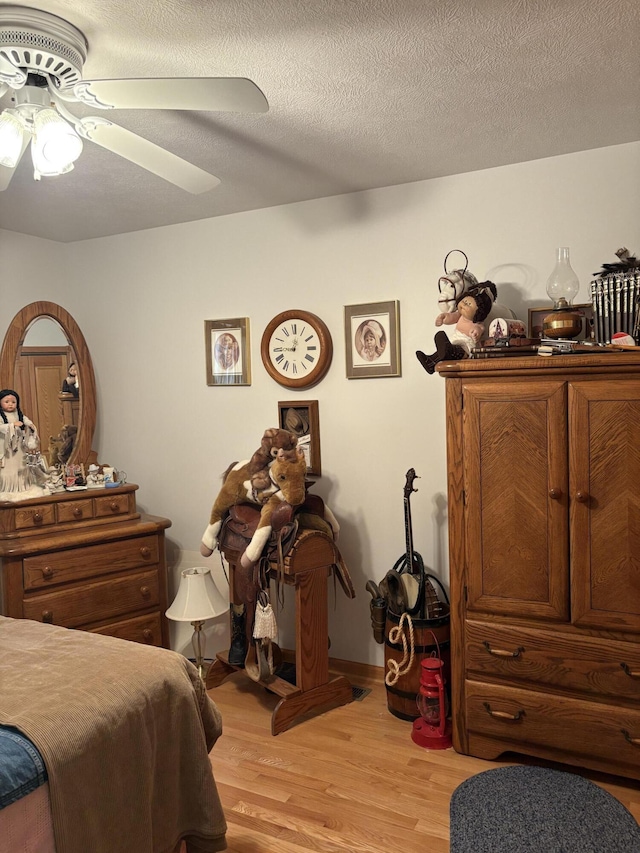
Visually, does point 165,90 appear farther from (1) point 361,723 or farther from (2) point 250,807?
(1) point 361,723

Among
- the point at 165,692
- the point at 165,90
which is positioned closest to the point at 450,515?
the point at 165,692

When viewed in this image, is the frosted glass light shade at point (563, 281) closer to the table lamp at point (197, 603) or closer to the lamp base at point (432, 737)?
the lamp base at point (432, 737)

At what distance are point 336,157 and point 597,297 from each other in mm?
1200

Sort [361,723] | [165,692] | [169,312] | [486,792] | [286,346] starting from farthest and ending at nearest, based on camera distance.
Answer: [169,312] → [286,346] → [361,723] → [486,792] → [165,692]

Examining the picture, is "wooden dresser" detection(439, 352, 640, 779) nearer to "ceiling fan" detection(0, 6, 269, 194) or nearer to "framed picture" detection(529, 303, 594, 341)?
"framed picture" detection(529, 303, 594, 341)

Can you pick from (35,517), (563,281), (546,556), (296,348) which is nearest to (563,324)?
(563,281)

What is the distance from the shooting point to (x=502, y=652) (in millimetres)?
2578

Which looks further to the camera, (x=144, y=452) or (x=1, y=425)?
(x=144, y=452)

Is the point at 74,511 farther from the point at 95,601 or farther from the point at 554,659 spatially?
the point at 554,659

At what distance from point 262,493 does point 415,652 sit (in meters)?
0.98

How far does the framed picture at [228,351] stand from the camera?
3723 millimetres

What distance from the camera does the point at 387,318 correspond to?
10.8 feet

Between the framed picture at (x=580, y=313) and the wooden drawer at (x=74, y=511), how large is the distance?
2329 mm

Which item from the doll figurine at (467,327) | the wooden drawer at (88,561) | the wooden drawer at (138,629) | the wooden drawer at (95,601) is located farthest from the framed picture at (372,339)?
the wooden drawer at (138,629)
